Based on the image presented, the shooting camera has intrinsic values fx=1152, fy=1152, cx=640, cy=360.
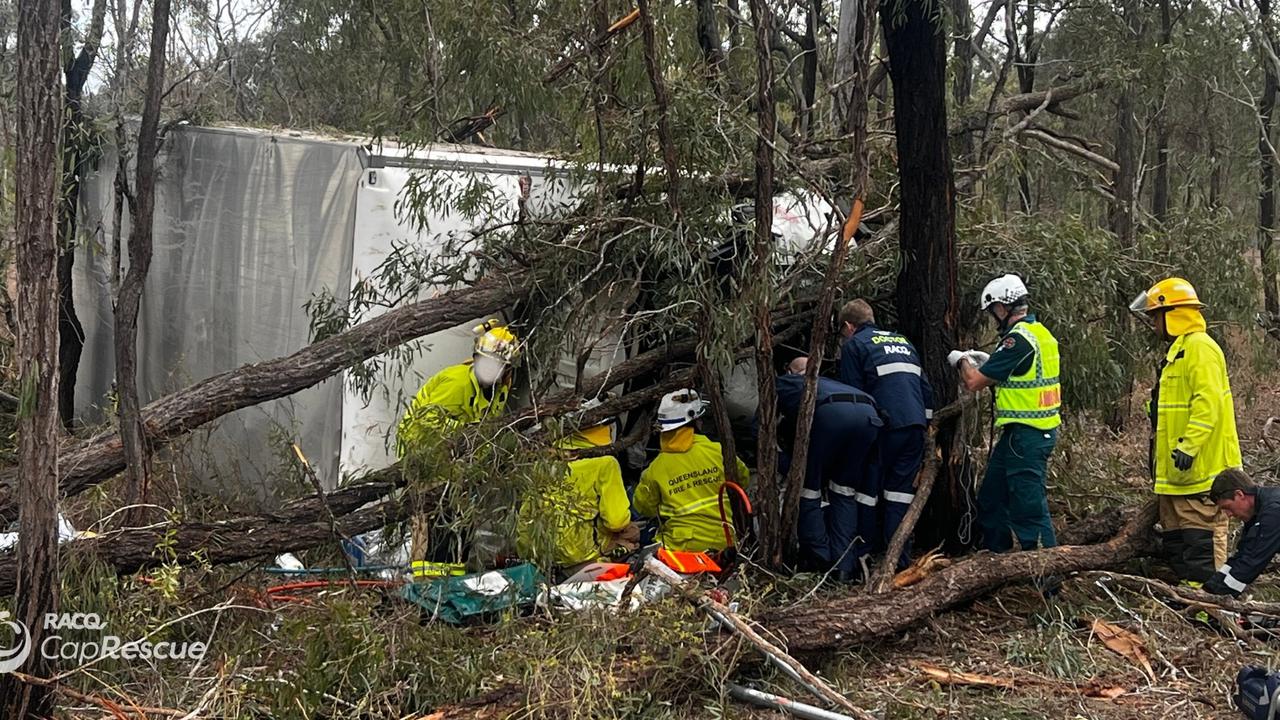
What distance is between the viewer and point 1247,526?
5.67 meters

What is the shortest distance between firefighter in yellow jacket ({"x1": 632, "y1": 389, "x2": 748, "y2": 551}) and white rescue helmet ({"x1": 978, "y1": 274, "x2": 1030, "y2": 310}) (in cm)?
165

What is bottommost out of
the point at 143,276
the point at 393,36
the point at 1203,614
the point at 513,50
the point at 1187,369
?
the point at 1203,614

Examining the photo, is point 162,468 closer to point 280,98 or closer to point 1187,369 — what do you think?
point 1187,369

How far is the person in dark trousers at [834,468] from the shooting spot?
242 inches

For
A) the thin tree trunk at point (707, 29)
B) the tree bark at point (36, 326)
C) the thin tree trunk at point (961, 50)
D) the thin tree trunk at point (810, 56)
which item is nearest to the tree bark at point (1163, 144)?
the thin tree trunk at point (961, 50)

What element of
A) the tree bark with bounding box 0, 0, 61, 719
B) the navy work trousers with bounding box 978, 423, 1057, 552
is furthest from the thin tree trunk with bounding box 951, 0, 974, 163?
the tree bark with bounding box 0, 0, 61, 719

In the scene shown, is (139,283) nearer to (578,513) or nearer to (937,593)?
(578,513)

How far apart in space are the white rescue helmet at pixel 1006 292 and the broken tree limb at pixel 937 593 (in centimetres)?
134

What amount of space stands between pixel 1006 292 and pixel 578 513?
2725mm

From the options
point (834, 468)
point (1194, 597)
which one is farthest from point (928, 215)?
point (1194, 597)

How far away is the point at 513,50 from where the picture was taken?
6.68 meters

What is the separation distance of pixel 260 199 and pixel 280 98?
7984mm

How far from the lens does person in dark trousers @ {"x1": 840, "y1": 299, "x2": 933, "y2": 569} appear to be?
6.29 m

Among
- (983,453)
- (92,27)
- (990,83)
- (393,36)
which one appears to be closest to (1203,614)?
(983,453)
